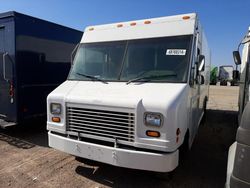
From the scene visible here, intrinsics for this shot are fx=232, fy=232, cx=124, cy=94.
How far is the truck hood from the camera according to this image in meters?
3.25

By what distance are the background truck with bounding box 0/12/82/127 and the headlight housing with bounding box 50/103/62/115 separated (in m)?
2.28

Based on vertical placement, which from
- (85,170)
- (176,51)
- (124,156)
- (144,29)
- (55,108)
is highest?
(144,29)

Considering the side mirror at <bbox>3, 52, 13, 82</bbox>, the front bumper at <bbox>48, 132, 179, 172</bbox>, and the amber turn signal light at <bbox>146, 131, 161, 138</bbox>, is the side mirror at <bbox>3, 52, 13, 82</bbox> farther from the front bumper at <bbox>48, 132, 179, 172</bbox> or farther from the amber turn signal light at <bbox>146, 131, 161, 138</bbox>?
the amber turn signal light at <bbox>146, 131, 161, 138</bbox>

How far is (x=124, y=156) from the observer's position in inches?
130

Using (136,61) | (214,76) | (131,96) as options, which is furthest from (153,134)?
(214,76)

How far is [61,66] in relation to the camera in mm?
7281

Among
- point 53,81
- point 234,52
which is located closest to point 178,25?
point 234,52

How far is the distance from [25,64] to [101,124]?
3529 mm

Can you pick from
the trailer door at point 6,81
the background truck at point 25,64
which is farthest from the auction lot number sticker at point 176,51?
the trailer door at point 6,81

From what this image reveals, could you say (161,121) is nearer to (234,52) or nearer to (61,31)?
(234,52)

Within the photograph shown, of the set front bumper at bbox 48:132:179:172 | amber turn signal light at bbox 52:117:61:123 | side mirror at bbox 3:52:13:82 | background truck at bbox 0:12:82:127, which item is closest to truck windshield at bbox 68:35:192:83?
amber turn signal light at bbox 52:117:61:123

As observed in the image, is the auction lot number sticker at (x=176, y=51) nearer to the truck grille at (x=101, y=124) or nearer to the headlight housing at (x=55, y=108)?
the truck grille at (x=101, y=124)

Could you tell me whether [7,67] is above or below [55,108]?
above

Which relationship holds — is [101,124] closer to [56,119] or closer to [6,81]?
[56,119]
